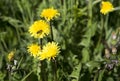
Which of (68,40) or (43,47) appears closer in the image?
(43,47)

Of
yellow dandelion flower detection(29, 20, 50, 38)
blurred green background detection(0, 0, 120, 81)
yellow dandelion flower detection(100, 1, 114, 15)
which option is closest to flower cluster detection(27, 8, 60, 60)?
yellow dandelion flower detection(29, 20, 50, 38)

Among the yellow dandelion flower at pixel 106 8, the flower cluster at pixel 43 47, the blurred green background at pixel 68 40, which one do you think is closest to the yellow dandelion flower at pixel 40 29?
the flower cluster at pixel 43 47

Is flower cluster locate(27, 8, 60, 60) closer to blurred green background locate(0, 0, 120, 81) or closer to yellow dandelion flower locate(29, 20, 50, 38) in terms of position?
yellow dandelion flower locate(29, 20, 50, 38)

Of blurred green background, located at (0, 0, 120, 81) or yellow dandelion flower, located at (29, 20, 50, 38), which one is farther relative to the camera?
blurred green background, located at (0, 0, 120, 81)

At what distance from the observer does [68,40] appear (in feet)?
7.79

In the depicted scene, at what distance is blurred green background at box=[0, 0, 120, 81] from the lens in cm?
197

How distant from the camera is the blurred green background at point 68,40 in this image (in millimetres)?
1975

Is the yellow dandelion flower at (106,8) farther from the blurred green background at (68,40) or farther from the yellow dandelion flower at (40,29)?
the yellow dandelion flower at (40,29)

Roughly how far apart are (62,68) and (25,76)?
9.3 inches

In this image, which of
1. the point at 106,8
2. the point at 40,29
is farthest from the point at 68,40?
the point at 40,29

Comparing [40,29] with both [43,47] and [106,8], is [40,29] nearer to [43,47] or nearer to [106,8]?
[43,47]

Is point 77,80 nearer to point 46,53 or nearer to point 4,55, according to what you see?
point 46,53

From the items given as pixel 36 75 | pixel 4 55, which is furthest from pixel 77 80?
pixel 4 55

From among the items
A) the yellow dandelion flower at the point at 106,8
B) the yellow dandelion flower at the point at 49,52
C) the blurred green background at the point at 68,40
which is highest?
the yellow dandelion flower at the point at 106,8
